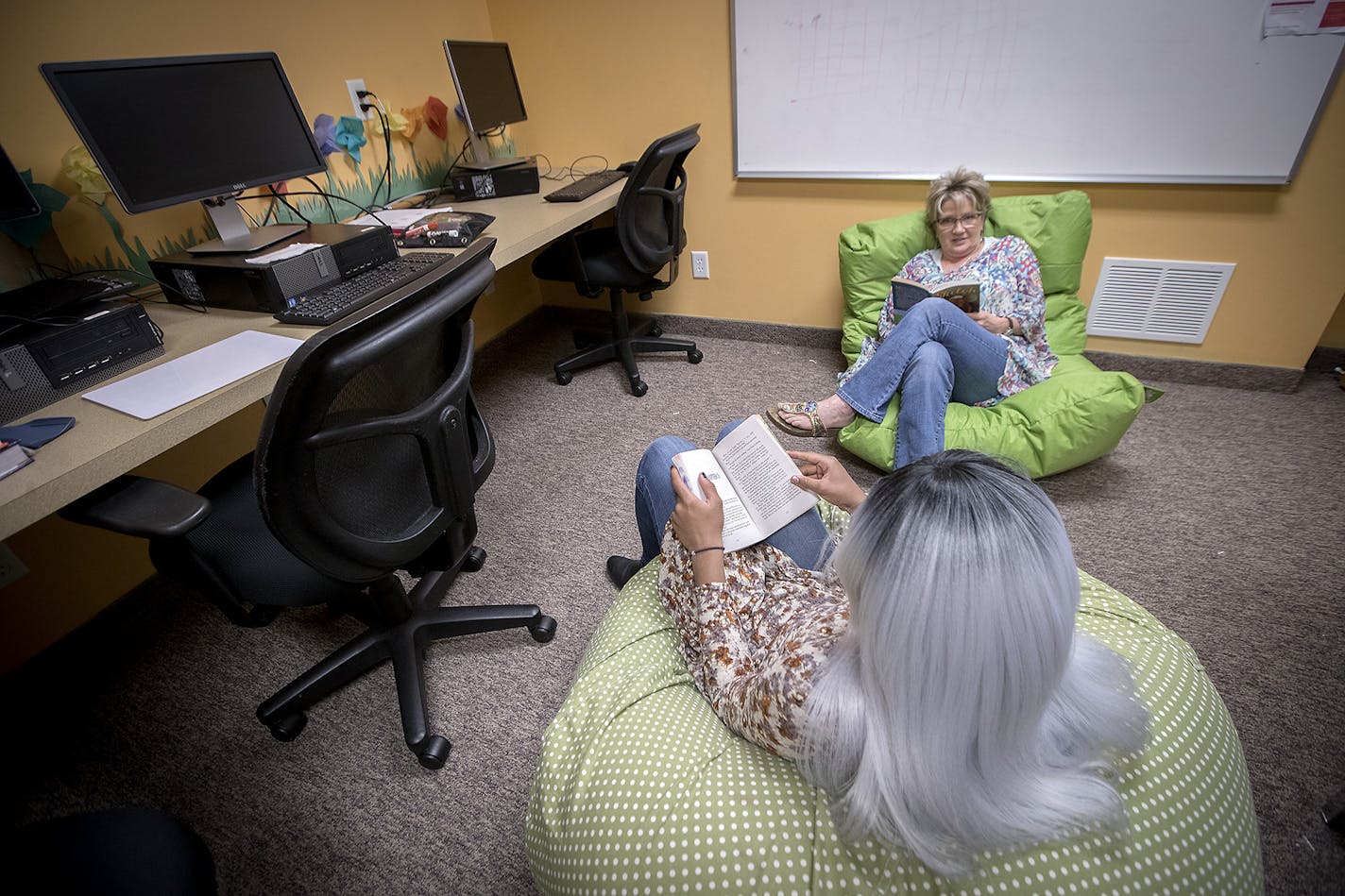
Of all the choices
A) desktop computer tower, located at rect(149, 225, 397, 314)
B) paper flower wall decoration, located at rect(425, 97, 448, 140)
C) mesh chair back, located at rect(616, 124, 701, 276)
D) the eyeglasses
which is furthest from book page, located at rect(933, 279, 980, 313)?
paper flower wall decoration, located at rect(425, 97, 448, 140)

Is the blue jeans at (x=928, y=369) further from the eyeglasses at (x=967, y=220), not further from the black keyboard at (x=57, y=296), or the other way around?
the black keyboard at (x=57, y=296)

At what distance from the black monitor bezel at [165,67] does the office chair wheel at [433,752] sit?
126cm

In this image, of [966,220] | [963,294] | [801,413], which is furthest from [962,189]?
[801,413]

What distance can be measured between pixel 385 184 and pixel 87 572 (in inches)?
60.0

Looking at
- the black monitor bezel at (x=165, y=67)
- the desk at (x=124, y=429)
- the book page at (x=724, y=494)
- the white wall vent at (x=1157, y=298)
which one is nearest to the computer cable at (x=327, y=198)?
the black monitor bezel at (x=165, y=67)

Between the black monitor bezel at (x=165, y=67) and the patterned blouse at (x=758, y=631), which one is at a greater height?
the black monitor bezel at (x=165, y=67)

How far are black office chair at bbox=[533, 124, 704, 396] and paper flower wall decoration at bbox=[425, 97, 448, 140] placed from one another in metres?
0.63

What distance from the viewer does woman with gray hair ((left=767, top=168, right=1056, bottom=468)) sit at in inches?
68.2

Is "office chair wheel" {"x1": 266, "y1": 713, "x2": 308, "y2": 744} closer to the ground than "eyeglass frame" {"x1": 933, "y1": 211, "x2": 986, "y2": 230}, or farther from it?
closer to the ground

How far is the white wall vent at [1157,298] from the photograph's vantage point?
2016 mm

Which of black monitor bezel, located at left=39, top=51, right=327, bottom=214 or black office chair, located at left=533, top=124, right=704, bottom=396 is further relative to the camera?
black office chair, located at left=533, top=124, right=704, bottom=396

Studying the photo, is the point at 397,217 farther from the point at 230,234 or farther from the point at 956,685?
the point at 956,685

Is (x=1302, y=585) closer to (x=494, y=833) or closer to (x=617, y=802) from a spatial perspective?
(x=617, y=802)

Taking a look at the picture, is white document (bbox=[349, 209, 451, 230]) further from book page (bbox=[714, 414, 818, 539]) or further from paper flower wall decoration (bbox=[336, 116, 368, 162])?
book page (bbox=[714, 414, 818, 539])
